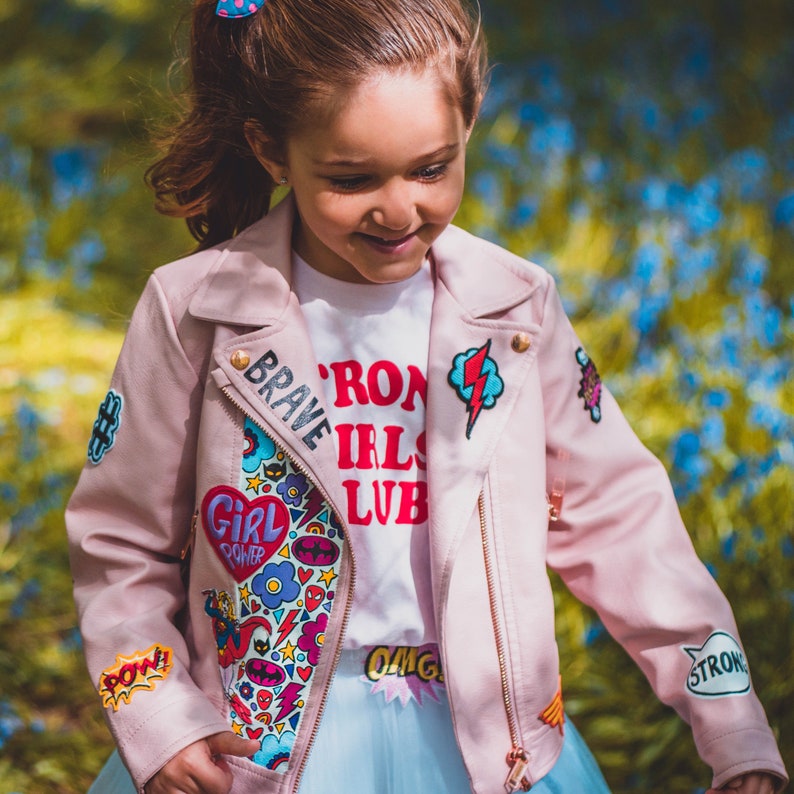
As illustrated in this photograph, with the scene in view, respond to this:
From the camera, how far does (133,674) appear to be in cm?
172

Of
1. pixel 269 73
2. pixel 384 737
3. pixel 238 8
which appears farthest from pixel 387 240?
pixel 384 737

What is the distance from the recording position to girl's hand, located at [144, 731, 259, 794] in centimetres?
166

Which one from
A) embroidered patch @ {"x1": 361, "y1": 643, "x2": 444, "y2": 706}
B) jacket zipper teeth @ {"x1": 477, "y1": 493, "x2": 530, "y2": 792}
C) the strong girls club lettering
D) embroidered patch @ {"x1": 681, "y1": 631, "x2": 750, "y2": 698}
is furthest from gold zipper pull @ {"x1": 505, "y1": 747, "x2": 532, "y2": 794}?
the strong girls club lettering

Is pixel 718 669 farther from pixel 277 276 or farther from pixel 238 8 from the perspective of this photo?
pixel 238 8

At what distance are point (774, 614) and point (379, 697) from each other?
1.38 m

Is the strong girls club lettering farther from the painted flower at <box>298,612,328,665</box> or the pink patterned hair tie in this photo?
the pink patterned hair tie

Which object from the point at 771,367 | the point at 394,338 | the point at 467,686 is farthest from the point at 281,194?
the point at 467,686

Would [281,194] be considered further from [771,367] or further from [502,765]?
[502,765]

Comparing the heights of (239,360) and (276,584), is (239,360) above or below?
above

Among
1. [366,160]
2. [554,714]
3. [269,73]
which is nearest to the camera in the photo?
[366,160]

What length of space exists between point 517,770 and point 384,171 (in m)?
0.92

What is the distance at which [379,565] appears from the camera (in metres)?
1.74

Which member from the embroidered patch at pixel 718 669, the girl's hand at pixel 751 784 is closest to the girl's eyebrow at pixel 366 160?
the embroidered patch at pixel 718 669

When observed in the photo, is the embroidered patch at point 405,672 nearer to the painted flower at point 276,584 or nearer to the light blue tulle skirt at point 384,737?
the light blue tulle skirt at point 384,737
